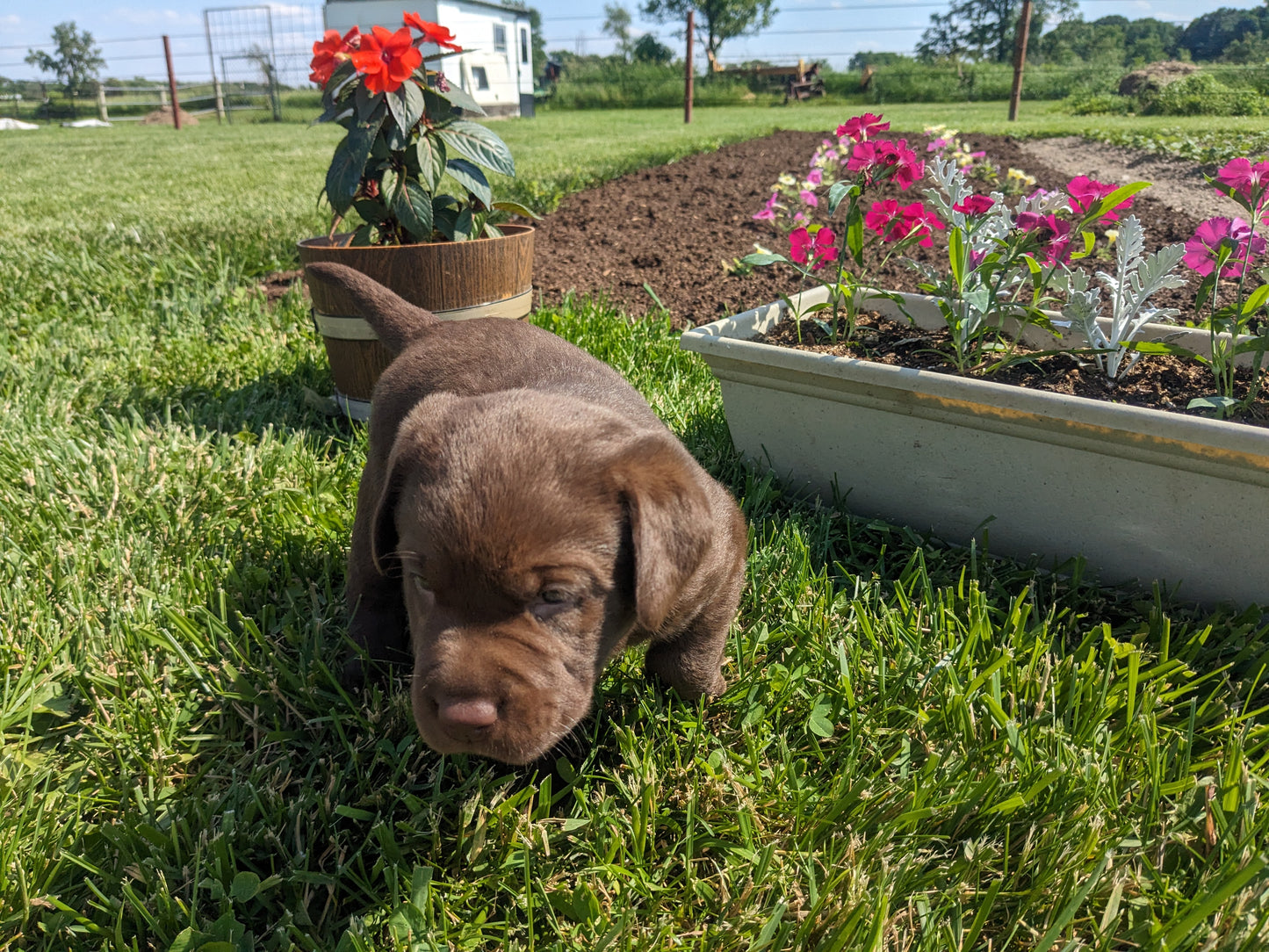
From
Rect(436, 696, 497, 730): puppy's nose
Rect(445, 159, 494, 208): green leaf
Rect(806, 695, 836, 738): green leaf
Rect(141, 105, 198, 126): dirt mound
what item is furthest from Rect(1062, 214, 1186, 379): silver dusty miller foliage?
Rect(141, 105, 198, 126): dirt mound

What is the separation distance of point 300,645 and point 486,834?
0.85m

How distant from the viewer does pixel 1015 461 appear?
2.53 m

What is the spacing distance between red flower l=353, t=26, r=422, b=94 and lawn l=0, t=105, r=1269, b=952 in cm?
139

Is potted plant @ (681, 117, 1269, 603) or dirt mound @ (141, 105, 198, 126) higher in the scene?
dirt mound @ (141, 105, 198, 126)

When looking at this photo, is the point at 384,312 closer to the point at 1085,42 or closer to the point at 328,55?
the point at 328,55

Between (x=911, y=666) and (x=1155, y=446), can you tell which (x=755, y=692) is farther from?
(x=1155, y=446)

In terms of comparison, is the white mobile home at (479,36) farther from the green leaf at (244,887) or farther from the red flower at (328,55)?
the green leaf at (244,887)

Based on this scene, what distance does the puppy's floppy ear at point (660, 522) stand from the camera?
5.10 feet

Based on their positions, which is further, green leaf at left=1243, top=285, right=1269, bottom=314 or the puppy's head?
green leaf at left=1243, top=285, right=1269, bottom=314

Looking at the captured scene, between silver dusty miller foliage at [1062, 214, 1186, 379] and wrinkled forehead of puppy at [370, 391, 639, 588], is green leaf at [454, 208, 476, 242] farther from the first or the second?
silver dusty miller foliage at [1062, 214, 1186, 379]

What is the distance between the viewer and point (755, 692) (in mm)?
2141

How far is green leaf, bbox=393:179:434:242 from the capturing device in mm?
3383

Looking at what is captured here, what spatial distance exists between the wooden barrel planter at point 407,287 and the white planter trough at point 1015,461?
0.96 metres

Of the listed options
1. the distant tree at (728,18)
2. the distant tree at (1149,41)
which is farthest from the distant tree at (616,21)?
the distant tree at (1149,41)
